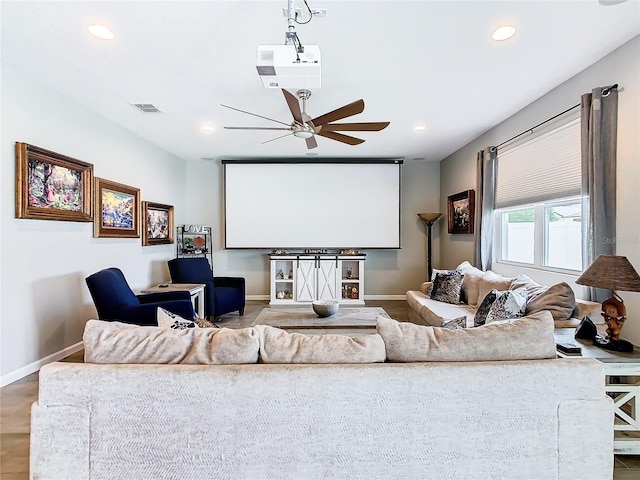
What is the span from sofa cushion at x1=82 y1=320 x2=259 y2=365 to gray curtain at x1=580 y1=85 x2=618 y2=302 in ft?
9.06

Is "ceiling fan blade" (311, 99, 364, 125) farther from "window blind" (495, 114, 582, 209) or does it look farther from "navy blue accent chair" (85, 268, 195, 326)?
"navy blue accent chair" (85, 268, 195, 326)

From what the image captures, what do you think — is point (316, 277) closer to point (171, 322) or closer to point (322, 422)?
point (171, 322)

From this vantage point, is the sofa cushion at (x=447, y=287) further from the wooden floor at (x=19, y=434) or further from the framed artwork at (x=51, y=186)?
the framed artwork at (x=51, y=186)

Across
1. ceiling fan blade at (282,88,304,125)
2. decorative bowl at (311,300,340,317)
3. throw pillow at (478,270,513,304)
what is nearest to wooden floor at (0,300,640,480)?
throw pillow at (478,270,513,304)

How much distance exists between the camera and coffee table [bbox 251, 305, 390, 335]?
304 cm

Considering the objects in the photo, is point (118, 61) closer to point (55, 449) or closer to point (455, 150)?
point (55, 449)

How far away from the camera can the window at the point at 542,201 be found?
10.1ft

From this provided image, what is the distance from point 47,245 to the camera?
3.17 meters

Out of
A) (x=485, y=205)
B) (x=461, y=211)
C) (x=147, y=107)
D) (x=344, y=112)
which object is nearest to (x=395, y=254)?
(x=461, y=211)

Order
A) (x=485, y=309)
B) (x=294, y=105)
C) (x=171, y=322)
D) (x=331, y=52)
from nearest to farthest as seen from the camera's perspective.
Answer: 1. (x=171, y=322)
2. (x=331, y=52)
3. (x=294, y=105)
4. (x=485, y=309)

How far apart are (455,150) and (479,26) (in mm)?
3556

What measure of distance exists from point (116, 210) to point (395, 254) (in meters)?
4.75

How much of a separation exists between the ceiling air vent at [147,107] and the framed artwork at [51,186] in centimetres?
86

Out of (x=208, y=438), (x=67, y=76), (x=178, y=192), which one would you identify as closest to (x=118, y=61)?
(x=67, y=76)
